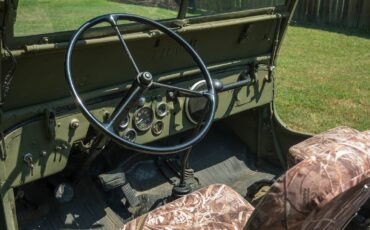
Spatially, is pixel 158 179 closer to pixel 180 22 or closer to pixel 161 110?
pixel 161 110

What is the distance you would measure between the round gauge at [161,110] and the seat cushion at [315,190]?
1416 millimetres

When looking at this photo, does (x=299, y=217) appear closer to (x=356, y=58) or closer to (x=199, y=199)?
(x=199, y=199)

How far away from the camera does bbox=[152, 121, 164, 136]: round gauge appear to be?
3.25 meters

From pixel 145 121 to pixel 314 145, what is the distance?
119cm

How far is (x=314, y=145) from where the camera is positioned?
11.6 feet

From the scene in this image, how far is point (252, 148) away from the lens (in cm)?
438

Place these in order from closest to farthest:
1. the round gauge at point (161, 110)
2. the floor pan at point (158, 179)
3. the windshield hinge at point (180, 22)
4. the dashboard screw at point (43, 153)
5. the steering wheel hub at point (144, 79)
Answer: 1. the steering wheel hub at point (144, 79)
2. the dashboard screw at point (43, 153)
3. the windshield hinge at point (180, 22)
4. the round gauge at point (161, 110)
5. the floor pan at point (158, 179)

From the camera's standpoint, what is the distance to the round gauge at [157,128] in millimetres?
3248

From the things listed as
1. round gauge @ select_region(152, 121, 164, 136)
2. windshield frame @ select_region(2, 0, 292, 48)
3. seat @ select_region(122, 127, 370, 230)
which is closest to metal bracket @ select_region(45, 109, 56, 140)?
windshield frame @ select_region(2, 0, 292, 48)

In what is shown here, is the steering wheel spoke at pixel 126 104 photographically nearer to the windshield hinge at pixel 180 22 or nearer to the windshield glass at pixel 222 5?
the windshield hinge at pixel 180 22

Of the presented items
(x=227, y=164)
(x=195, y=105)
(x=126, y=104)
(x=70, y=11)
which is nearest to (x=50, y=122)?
(x=126, y=104)

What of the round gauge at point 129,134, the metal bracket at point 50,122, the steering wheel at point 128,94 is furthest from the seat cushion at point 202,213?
the metal bracket at point 50,122

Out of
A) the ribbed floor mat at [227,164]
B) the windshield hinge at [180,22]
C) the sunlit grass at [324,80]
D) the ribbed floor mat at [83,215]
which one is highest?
the windshield hinge at [180,22]

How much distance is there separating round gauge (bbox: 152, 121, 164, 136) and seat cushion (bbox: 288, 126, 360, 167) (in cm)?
92
